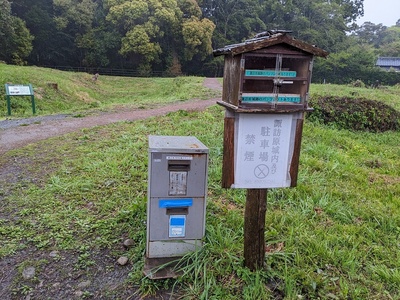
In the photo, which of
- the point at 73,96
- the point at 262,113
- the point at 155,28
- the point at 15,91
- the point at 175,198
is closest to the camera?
the point at 262,113

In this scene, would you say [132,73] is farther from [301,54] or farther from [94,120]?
[301,54]

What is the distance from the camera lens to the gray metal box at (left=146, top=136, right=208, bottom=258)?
2449mm

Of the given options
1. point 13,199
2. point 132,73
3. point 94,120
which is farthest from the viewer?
point 132,73

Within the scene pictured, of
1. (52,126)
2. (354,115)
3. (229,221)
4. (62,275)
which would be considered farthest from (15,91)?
(354,115)

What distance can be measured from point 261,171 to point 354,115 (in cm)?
648

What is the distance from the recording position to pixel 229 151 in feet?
7.14

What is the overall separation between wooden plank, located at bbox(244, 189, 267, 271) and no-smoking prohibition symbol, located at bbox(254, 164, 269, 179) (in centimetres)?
12

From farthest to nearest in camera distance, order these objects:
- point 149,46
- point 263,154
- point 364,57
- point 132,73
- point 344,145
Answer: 1. point 364,57
2. point 132,73
3. point 149,46
4. point 344,145
5. point 263,154

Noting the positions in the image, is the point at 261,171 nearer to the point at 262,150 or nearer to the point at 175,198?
the point at 262,150

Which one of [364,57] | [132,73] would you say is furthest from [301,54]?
[364,57]

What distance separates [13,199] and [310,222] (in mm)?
3202

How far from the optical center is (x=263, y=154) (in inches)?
86.7

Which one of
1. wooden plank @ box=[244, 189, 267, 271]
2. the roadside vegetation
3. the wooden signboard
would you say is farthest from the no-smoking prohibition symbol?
the wooden signboard

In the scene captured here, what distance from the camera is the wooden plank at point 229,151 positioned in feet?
7.01
